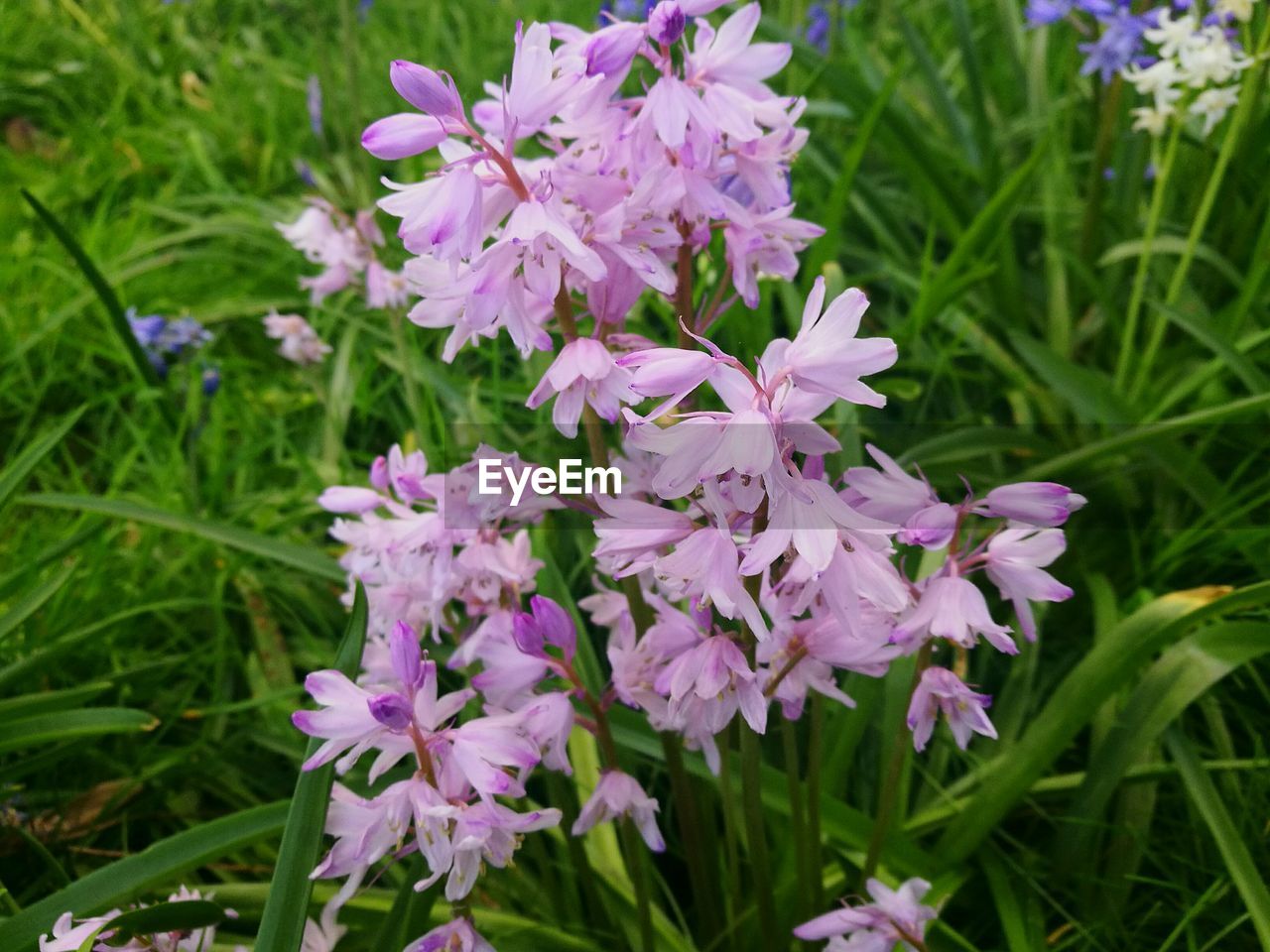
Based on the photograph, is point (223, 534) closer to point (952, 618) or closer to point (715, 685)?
point (715, 685)

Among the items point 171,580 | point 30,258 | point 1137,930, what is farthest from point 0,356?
point 1137,930

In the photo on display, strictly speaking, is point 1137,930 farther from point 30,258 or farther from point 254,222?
point 30,258

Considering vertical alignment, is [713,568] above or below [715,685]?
above

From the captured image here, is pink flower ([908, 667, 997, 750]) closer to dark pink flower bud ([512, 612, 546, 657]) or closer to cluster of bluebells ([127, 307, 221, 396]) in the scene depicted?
dark pink flower bud ([512, 612, 546, 657])

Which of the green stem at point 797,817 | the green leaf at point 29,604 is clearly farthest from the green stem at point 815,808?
the green leaf at point 29,604

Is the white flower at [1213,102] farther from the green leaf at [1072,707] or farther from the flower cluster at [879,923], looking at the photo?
the flower cluster at [879,923]

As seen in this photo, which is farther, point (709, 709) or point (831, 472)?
point (831, 472)

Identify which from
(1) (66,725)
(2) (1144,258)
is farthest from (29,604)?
(2) (1144,258)

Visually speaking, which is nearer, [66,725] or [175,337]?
[66,725]
